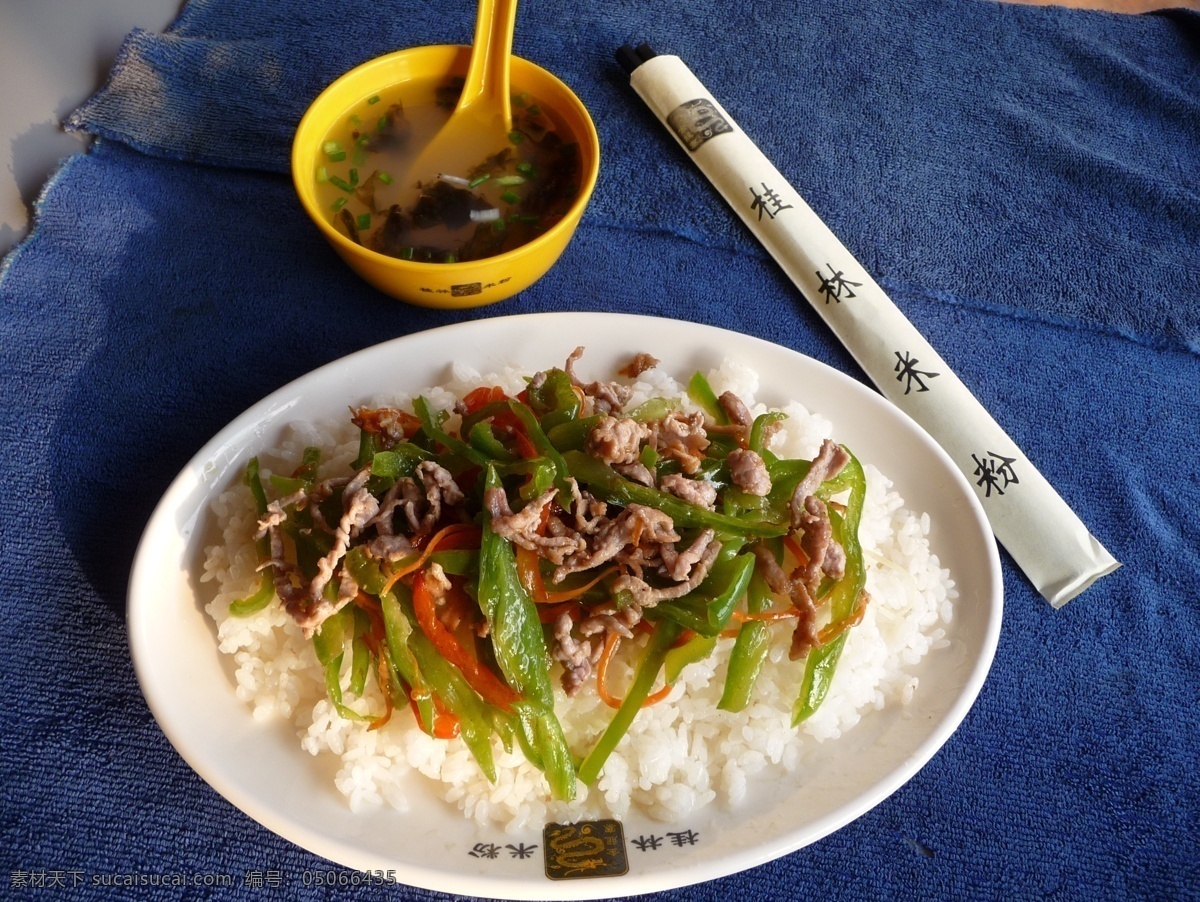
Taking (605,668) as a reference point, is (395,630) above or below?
above

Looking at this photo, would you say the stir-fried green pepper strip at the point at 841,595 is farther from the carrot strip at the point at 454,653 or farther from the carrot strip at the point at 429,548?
the carrot strip at the point at 429,548

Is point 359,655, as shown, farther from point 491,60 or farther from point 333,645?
point 491,60

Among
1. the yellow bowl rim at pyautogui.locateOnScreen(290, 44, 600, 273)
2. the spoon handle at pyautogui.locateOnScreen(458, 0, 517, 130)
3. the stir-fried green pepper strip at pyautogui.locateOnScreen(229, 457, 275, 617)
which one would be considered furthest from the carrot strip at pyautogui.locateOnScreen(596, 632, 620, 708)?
the spoon handle at pyautogui.locateOnScreen(458, 0, 517, 130)

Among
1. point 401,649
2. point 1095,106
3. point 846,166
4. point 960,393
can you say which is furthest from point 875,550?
point 1095,106

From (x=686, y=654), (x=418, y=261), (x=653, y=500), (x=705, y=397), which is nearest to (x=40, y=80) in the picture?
(x=418, y=261)

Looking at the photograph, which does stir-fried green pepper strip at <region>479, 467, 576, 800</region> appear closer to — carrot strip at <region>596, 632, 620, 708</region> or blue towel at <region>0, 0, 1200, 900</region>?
carrot strip at <region>596, 632, 620, 708</region>

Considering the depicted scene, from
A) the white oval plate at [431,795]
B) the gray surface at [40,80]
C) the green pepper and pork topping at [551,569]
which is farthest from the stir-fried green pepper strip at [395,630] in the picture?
the gray surface at [40,80]
